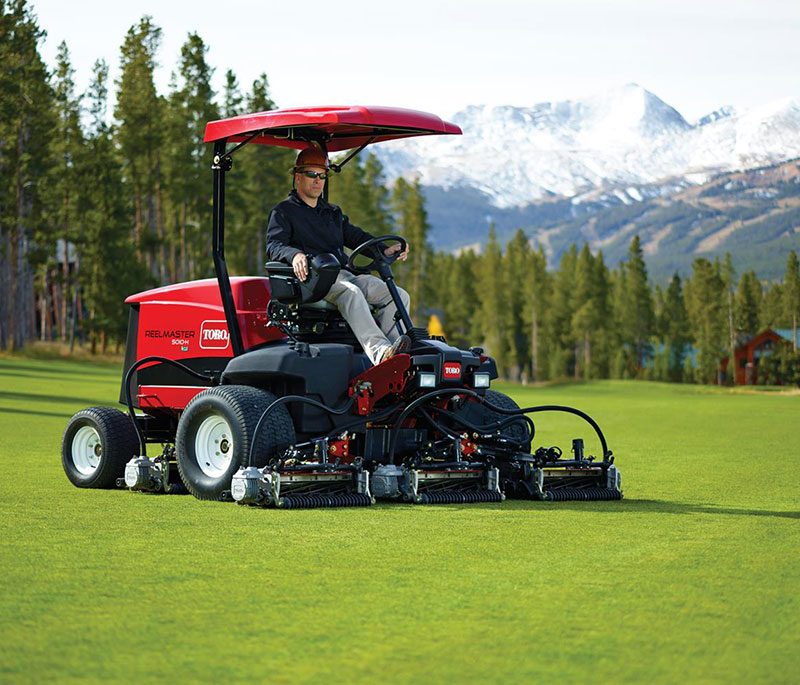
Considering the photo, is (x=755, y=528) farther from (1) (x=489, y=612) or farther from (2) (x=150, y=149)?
(2) (x=150, y=149)

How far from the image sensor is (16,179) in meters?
60.6

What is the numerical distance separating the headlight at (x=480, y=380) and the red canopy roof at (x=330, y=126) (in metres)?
1.72

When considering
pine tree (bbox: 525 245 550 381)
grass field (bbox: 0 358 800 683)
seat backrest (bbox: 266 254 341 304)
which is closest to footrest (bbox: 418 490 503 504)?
grass field (bbox: 0 358 800 683)

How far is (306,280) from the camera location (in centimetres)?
909

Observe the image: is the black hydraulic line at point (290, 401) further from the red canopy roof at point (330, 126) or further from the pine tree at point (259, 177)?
the pine tree at point (259, 177)

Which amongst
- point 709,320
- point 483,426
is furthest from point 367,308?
point 709,320

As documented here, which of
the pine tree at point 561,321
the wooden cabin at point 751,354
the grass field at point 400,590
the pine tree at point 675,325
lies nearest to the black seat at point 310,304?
the grass field at point 400,590

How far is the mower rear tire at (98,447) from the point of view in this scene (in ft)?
32.2

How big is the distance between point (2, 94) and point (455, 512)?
173ft

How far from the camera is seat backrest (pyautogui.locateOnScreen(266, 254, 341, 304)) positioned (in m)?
9.02

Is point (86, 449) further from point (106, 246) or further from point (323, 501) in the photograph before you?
point (106, 246)

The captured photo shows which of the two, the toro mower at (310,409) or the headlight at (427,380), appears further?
the headlight at (427,380)

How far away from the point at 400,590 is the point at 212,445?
12.3 ft

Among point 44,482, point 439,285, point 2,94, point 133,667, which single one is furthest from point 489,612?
point 439,285
